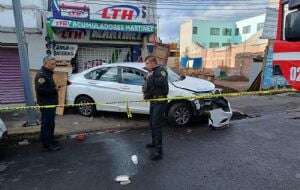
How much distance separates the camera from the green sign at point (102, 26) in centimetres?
1296

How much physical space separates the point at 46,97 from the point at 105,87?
3.07 metres

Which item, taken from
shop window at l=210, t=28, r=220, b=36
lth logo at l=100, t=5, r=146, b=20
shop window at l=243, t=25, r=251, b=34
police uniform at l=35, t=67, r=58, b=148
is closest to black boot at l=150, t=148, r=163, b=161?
police uniform at l=35, t=67, r=58, b=148

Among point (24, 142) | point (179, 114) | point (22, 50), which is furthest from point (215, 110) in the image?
point (22, 50)

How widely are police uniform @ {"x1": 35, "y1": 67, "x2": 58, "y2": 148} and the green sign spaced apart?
5779mm

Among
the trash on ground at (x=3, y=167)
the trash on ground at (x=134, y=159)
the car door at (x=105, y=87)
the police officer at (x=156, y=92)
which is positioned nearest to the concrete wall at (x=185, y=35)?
the car door at (x=105, y=87)

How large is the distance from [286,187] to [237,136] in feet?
10.2

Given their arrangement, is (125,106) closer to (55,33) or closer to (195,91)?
(195,91)

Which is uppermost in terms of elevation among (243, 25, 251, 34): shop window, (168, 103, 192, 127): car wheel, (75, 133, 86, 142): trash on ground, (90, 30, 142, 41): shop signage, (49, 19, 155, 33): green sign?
(243, 25, 251, 34): shop window

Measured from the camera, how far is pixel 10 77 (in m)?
13.1

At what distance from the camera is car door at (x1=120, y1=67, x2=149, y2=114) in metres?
10.1

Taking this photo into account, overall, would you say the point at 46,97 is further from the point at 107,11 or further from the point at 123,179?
the point at 107,11

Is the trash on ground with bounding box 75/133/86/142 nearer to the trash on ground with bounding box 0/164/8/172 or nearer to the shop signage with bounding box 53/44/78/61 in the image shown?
the trash on ground with bounding box 0/164/8/172

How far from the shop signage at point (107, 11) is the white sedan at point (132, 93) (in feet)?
10.4

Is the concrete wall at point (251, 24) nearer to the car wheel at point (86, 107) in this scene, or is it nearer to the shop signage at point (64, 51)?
the shop signage at point (64, 51)
